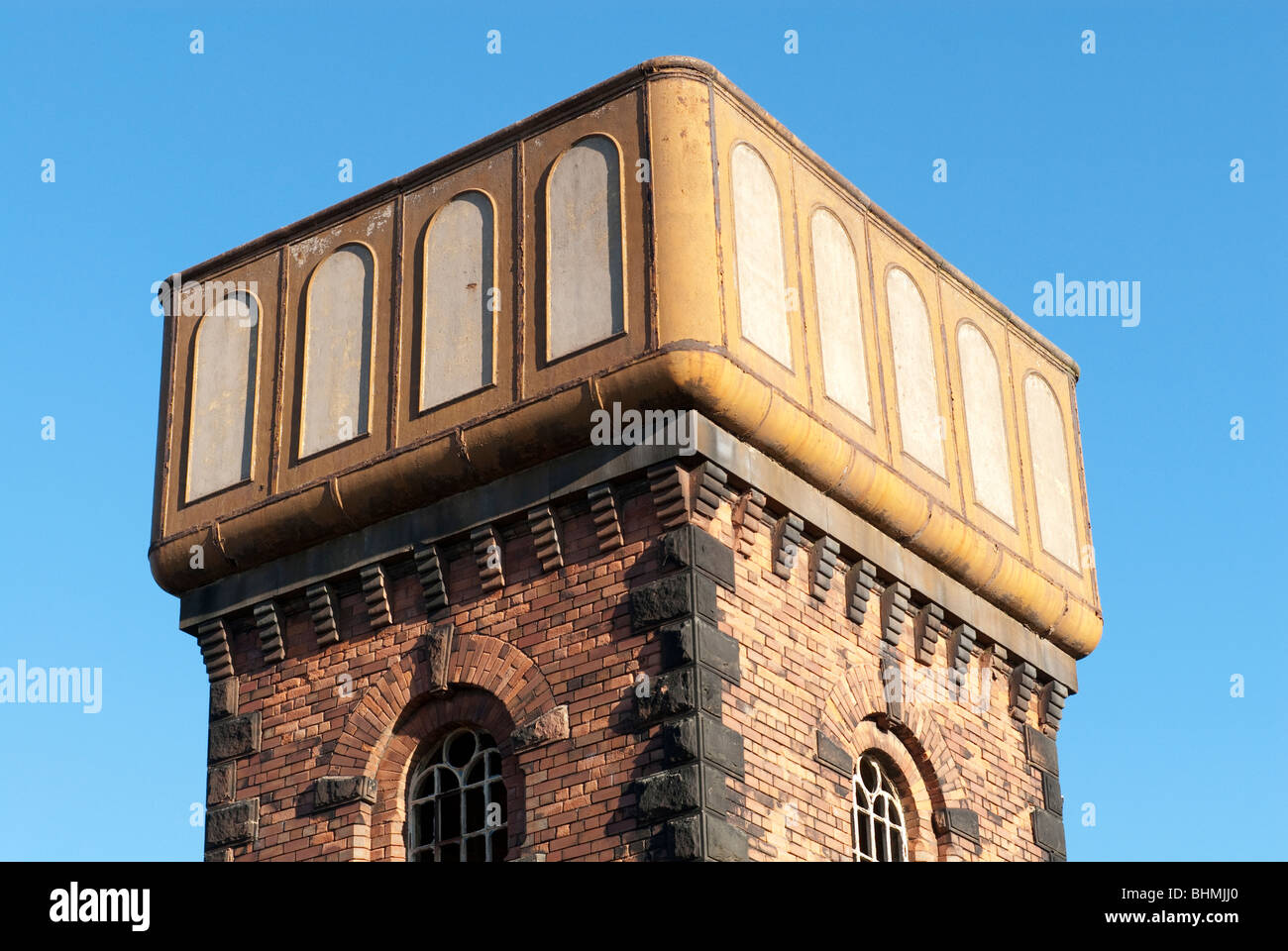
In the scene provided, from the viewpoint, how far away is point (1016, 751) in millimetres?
22797

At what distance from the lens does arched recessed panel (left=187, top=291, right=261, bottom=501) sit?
22562mm

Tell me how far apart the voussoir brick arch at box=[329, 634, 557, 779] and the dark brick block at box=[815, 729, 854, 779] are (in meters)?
2.18

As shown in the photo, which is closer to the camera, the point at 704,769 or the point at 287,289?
the point at 704,769

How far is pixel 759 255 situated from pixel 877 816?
474 centimetres

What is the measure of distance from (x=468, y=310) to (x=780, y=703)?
4.40 meters

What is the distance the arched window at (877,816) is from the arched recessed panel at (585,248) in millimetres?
4218

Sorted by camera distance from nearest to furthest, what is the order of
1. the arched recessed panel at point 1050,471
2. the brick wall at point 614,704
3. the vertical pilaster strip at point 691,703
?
the vertical pilaster strip at point 691,703 → the brick wall at point 614,704 → the arched recessed panel at point 1050,471

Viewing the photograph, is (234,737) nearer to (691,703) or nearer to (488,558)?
(488,558)

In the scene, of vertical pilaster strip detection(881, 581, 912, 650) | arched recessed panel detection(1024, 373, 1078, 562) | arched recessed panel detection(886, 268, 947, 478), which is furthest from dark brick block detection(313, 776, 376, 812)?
arched recessed panel detection(1024, 373, 1078, 562)

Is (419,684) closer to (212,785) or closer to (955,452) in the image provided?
(212,785)

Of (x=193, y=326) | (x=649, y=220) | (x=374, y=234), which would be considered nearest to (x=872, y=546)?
(x=649, y=220)

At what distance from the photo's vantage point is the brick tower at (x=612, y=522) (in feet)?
64.5

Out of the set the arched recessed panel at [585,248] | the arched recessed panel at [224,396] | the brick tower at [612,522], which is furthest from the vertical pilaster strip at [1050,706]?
the arched recessed panel at [224,396]

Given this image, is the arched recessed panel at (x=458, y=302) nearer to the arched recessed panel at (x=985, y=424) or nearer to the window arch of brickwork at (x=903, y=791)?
the window arch of brickwork at (x=903, y=791)
